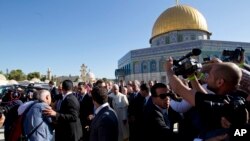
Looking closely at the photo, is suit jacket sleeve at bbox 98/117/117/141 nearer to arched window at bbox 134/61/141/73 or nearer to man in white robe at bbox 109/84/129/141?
man in white robe at bbox 109/84/129/141

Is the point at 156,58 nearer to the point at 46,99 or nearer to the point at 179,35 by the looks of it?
the point at 179,35

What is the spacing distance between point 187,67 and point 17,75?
5935cm

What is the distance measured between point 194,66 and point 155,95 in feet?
3.94

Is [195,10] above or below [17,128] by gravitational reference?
above

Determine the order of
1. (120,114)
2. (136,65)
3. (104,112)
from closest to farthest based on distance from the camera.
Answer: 1. (104,112)
2. (120,114)
3. (136,65)

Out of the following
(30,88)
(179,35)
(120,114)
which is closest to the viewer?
(120,114)

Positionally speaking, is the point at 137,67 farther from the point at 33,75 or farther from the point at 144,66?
the point at 33,75

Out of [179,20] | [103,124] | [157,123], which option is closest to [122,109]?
[103,124]

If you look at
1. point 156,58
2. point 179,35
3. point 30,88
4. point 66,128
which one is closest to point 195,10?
point 179,35

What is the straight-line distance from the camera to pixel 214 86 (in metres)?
1.93

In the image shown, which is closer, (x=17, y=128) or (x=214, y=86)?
(x=214, y=86)

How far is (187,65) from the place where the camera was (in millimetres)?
2059

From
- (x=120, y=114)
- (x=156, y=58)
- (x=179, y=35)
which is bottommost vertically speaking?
(x=120, y=114)

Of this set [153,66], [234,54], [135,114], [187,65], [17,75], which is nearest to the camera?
[187,65]
